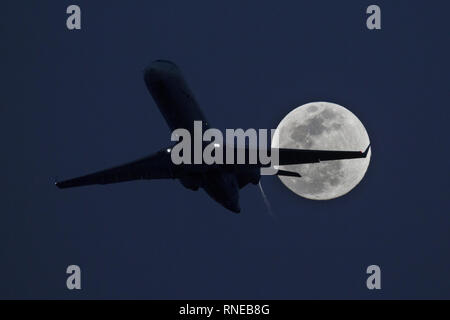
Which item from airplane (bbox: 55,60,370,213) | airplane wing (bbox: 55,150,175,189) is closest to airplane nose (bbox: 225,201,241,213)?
airplane (bbox: 55,60,370,213)

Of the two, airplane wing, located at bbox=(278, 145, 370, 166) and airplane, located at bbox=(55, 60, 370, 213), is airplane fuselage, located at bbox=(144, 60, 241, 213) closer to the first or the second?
airplane, located at bbox=(55, 60, 370, 213)

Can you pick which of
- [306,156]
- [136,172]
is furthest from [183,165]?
[306,156]

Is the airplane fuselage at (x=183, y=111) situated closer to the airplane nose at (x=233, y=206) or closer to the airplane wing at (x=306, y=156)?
the airplane nose at (x=233, y=206)

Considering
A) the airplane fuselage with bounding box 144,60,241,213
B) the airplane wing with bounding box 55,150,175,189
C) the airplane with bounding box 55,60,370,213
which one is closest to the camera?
the airplane fuselage with bounding box 144,60,241,213

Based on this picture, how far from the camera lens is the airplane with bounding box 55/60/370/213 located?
58688 millimetres

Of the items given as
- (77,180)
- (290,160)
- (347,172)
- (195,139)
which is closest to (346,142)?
(347,172)

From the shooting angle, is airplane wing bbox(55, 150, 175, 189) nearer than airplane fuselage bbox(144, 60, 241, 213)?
No

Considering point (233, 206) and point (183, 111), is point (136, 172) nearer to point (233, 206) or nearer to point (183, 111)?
point (233, 206)

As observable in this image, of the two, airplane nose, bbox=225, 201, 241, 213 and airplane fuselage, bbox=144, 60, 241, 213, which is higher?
airplane fuselage, bbox=144, 60, 241, 213

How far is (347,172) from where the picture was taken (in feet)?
254

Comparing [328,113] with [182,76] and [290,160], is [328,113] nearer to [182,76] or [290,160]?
[290,160]

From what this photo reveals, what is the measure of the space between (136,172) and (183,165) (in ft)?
18.6

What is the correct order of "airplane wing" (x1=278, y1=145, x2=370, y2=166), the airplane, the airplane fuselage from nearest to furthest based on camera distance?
the airplane fuselage
the airplane
"airplane wing" (x1=278, y1=145, x2=370, y2=166)

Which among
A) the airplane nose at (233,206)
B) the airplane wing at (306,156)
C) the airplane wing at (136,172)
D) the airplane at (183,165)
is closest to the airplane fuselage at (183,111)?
the airplane at (183,165)
